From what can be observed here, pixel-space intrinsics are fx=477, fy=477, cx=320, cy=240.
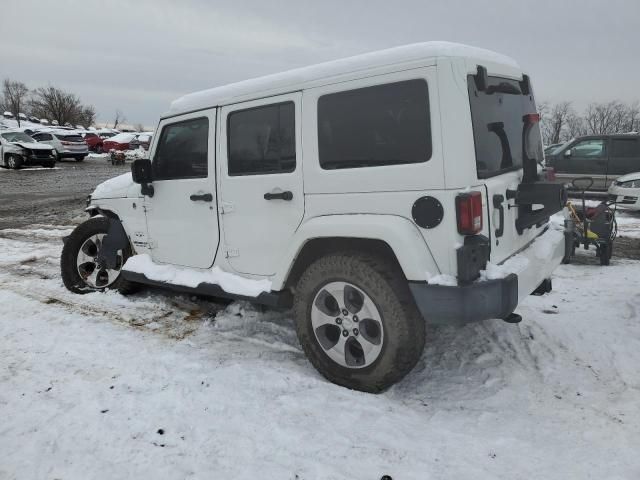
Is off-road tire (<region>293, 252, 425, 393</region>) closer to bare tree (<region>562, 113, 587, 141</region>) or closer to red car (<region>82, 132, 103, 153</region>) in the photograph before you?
red car (<region>82, 132, 103, 153</region>)

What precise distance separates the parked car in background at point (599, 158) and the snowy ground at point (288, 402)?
28.3 feet

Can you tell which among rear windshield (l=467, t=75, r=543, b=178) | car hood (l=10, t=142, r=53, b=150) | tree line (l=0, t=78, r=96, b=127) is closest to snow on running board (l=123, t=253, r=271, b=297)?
rear windshield (l=467, t=75, r=543, b=178)

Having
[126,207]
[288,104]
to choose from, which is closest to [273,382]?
[288,104]

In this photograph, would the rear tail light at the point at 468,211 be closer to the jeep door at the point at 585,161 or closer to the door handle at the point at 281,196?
the door handle at the point at 281,196

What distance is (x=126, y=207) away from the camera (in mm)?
4602

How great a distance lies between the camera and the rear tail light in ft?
8.55

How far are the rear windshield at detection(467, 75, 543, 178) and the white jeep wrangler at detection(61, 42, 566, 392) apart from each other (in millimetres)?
14

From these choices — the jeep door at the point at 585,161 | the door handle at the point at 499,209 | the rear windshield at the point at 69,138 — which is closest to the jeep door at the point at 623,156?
the jeep door at the point at 585,161

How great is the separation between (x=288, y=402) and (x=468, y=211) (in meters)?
1.55

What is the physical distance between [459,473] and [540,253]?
1.72m

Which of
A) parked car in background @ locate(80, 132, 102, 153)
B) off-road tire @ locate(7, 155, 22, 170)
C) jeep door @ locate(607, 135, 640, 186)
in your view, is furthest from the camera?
parked car in background @ locate(80, 132, 102, 153)

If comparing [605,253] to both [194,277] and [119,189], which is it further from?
[119,189]

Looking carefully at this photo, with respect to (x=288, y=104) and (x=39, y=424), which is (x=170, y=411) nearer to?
(x=39, y=424)

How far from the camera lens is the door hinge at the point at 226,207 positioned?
3.65 metres
